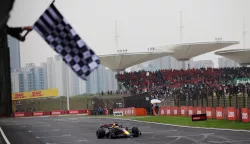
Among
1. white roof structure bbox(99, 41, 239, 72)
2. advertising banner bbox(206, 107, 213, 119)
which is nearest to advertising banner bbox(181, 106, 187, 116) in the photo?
advertising banner bbox(206, 107, 213, 119)

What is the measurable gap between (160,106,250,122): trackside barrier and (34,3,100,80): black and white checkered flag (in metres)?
23.9

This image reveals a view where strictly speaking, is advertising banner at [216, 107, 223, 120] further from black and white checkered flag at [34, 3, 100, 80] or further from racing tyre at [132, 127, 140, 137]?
black and white checkered flag at [34, 3, 100, 80]

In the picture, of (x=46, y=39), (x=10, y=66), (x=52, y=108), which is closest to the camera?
(x=46, y=39)

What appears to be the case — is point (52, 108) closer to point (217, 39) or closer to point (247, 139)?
point (217, 39)

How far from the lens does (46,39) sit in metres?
5.61

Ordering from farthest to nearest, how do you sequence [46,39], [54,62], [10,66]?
[54,62]
[10,66]
[46,39]

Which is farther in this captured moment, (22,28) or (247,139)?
(247,139)

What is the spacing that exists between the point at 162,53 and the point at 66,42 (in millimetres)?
87978

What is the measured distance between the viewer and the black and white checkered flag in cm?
565

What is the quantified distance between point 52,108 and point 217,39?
33.1m

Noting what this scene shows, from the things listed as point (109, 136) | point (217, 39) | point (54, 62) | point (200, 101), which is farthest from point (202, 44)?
point (54, 62)

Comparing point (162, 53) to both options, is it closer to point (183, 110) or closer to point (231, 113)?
point (183, 110)

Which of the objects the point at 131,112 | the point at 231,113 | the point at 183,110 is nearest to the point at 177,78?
the point at 131,112

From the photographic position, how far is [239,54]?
3642 inches
